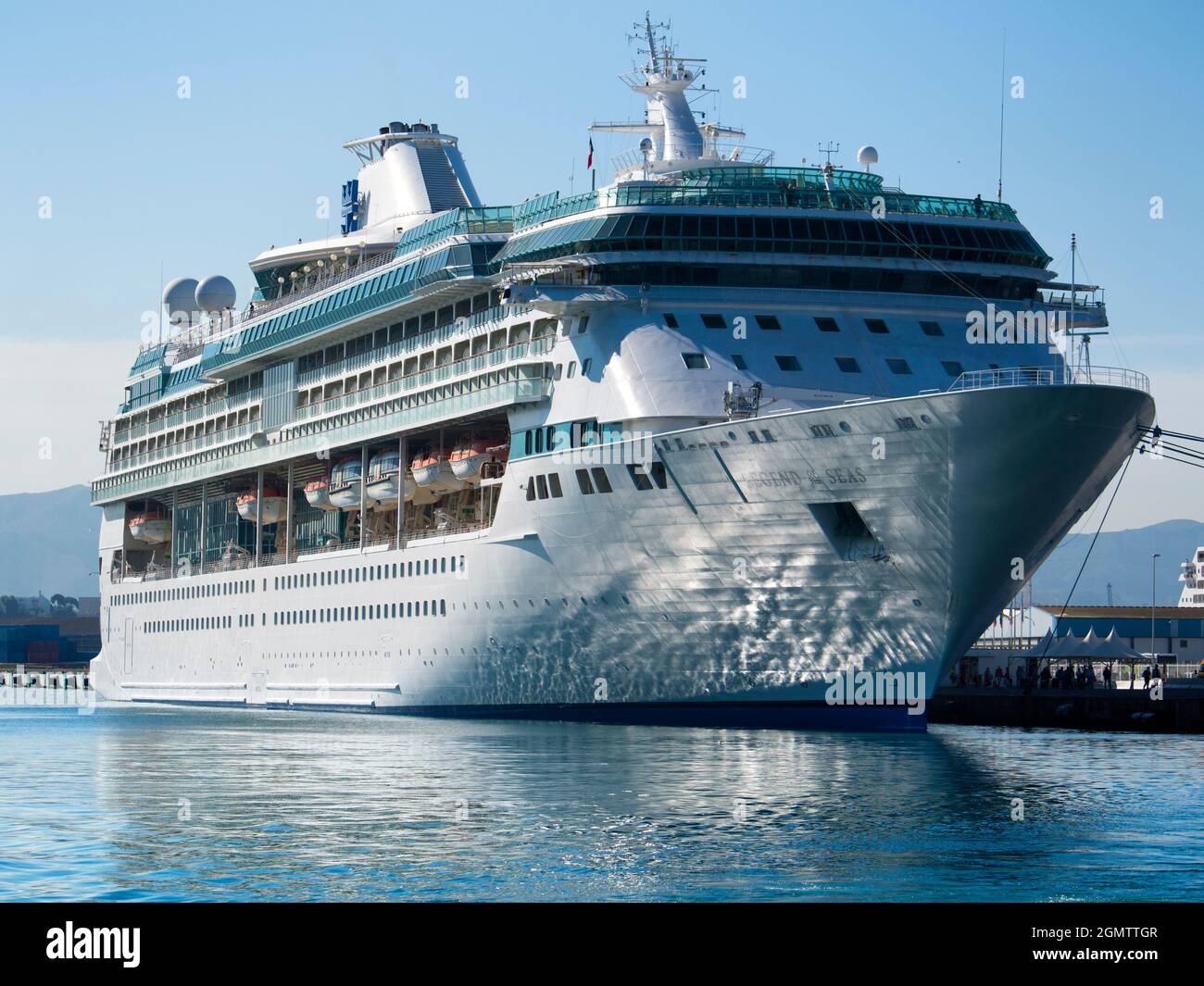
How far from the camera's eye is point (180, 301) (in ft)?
241

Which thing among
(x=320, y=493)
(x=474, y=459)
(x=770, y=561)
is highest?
(x=474, y=459)

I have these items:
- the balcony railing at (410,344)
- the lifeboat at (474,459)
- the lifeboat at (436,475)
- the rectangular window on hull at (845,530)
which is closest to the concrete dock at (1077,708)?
the lifeboat at (474,459)

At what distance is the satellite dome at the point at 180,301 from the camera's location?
73125mm

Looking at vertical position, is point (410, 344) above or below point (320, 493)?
above

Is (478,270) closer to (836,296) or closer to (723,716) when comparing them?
(836,296)

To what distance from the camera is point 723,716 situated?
37188mm

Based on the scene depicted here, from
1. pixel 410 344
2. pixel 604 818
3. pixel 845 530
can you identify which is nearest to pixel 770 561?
pixel 845 530

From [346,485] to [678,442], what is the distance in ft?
63.1

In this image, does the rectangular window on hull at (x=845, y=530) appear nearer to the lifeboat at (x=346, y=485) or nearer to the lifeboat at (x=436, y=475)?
the lifeboat at (x=436, y=475)

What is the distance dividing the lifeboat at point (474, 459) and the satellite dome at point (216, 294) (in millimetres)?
28625

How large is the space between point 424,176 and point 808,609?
28896 mm

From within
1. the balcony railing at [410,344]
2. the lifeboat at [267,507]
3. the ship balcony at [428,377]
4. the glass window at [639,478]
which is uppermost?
the balcony railing at [410,344]

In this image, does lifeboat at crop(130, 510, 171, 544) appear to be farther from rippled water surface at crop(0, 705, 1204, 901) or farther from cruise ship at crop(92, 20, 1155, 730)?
rippled water surface at crop(0, 705, 1204, 901)

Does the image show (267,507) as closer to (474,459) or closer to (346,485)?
(346,485)
